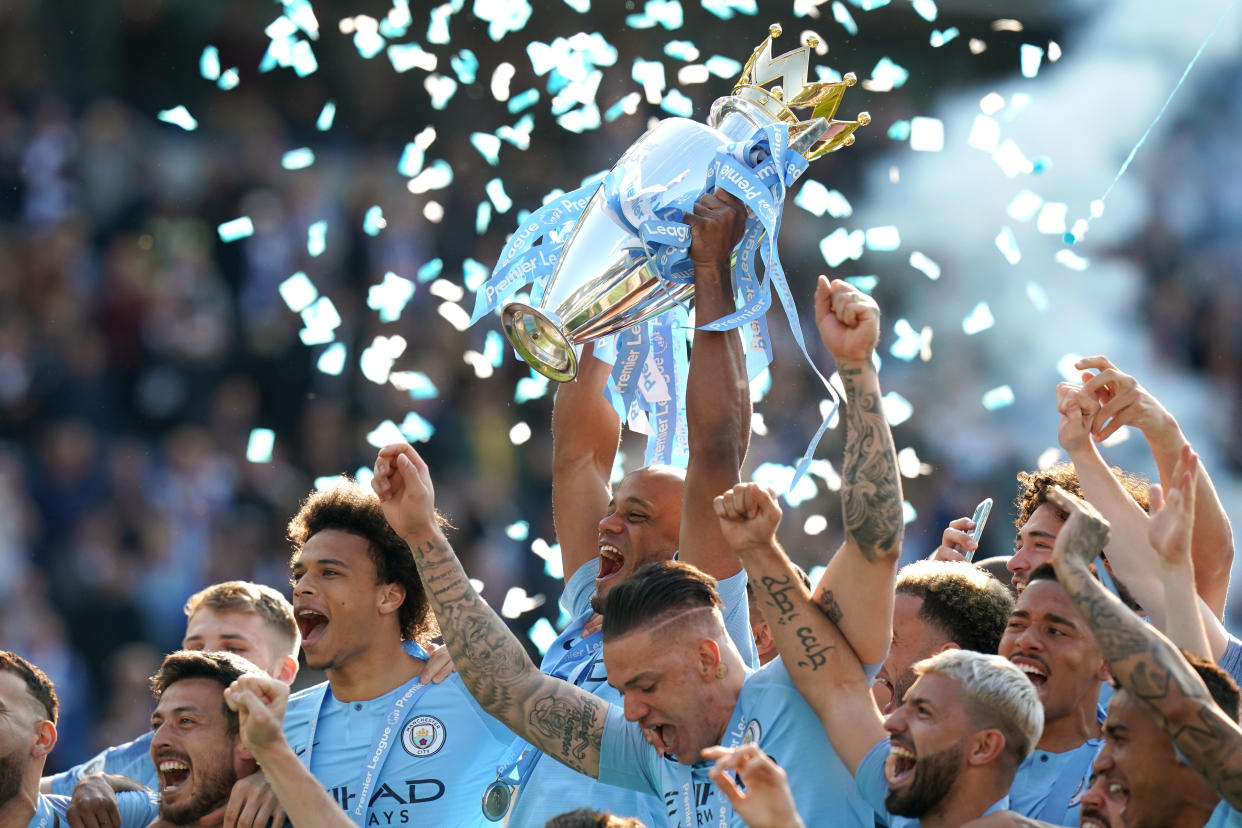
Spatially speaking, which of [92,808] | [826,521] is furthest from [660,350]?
[826,521]

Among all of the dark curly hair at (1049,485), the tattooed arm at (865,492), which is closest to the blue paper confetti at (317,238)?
the dark curly hair at (1049,485)

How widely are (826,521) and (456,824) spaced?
4141 millimetres

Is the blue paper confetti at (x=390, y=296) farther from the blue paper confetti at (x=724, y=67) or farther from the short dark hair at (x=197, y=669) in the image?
the short dark hair at (x=197, y=669)

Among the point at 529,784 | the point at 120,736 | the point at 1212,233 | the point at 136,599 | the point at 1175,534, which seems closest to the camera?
the point at 1175,534

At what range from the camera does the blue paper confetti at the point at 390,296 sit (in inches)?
303

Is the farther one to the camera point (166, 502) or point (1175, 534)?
point (166, 502)

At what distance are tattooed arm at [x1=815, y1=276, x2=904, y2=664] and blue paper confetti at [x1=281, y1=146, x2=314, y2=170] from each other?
5.30m

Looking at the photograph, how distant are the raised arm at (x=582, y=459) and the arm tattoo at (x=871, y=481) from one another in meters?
1.51

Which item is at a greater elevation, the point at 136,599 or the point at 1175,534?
the point at 1175,534

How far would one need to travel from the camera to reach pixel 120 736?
662 centimetres

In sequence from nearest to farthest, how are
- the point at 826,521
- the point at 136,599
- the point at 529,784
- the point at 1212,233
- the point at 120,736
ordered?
1. the point at 529,784
2. the point at 120,736
3. the point at 136,599
4. the point at 826,521
5. the point at 1212,233

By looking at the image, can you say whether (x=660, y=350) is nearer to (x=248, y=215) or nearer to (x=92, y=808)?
(x=92, y=808)

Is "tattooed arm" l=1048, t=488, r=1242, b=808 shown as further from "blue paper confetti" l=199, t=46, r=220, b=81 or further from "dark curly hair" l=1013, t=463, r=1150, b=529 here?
"blue paper confetti" l=199, t=46, r=220, b=81

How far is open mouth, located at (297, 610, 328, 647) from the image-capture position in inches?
159
